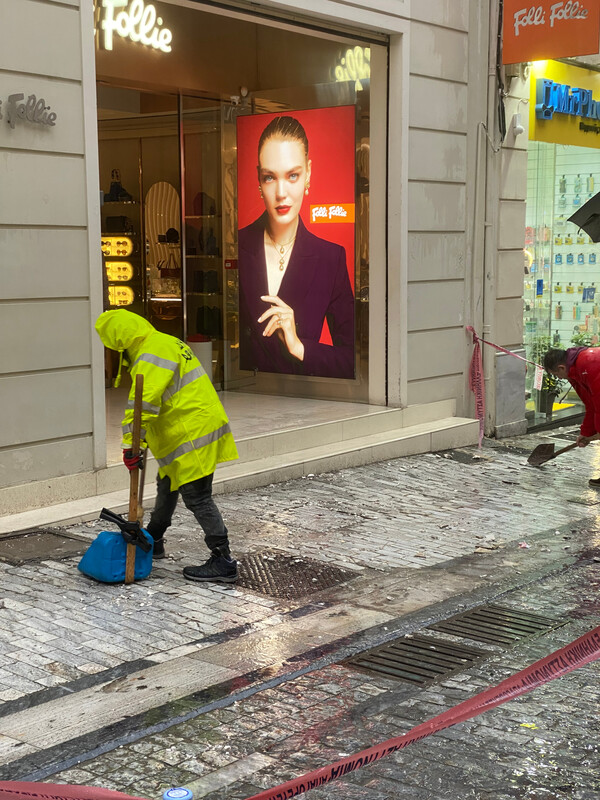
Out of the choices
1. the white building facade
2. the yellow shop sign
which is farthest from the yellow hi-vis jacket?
the yellow shop sign

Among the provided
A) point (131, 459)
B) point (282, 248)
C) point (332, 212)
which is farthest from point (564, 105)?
point (131, 459)

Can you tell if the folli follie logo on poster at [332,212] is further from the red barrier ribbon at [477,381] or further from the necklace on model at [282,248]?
the red barrier ribbon at [477,381]

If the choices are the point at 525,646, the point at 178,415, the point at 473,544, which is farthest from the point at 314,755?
the point at 473,544

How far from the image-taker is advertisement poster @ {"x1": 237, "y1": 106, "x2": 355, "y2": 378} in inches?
458

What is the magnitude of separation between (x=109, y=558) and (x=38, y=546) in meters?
1.02

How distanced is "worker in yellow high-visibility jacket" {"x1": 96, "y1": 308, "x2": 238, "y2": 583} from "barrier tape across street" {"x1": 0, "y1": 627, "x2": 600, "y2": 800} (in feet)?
7.85

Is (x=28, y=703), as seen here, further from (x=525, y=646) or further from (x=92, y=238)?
(x=92, y=238)

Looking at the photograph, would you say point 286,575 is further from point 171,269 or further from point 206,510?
point 171,269

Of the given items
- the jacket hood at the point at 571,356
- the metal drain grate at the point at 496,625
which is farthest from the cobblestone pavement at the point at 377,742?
the jacket hood at the point at 571,356

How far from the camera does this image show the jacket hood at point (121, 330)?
6242 millimetres

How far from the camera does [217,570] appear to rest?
6.47 metres

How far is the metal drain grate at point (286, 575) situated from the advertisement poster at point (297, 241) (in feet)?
16.1

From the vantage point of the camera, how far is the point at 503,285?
12.4 metres

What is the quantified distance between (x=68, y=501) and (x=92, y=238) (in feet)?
6.56
